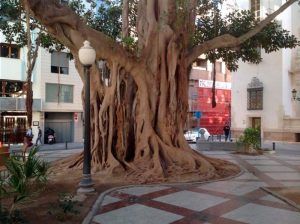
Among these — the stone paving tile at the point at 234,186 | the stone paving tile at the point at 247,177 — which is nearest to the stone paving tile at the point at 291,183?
the stone paving tile at the point at 234,186

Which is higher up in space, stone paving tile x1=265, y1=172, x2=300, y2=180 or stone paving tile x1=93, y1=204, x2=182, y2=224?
stone paving tile x1=265, y1=172, x2=300, y2=180

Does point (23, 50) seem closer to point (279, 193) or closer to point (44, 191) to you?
point (44, 191)

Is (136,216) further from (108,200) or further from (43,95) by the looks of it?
(43,95)

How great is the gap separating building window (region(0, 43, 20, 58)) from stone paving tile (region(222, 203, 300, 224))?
23230 millimetres

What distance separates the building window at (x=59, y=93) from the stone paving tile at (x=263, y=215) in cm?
Answer: 2380

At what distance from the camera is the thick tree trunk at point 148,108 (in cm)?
1119

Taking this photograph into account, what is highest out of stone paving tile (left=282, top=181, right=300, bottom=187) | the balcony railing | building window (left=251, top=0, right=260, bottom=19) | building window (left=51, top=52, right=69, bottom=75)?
building window (left=251, top=0, right=260, bottom=19)

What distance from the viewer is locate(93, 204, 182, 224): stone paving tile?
665 centimetres

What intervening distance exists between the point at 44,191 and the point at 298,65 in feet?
88.8

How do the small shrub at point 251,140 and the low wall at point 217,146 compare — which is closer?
the small shrub at point 251,140

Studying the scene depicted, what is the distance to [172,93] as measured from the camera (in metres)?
12.2

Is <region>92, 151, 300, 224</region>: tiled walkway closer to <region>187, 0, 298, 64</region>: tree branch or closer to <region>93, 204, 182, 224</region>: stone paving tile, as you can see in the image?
<region>93, 204, 182, 224</region>: stone paving tile

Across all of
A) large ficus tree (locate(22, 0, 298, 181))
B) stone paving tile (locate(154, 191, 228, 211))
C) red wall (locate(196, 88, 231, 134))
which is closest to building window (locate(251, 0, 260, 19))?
red wall (locate(196, 88, 231, 134))

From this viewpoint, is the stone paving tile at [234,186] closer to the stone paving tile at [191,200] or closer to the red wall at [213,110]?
the stone paving tile at [191,200]
